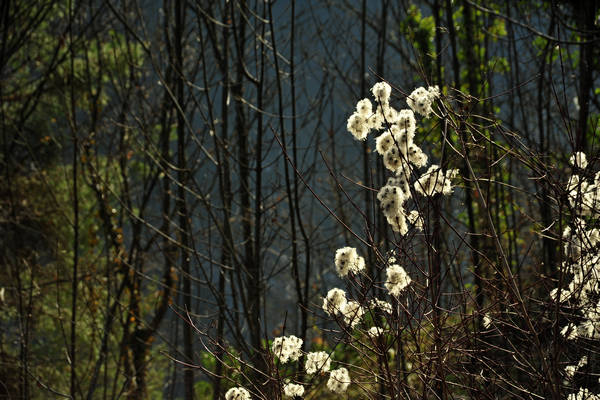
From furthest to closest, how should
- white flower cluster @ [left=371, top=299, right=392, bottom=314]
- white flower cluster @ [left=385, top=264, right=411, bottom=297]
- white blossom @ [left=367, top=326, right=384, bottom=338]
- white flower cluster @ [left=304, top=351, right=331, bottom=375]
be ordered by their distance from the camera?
white flower cluster @ [left=304, top=351, right=331, bottom=375], white flower cluster @ [left=385, top=264, right=411, bottom=297], white flower cluster @ [left=371, top=299, right=392, bottom=314], white blossom @ [left=367, top=326, right=384, bottom=338]

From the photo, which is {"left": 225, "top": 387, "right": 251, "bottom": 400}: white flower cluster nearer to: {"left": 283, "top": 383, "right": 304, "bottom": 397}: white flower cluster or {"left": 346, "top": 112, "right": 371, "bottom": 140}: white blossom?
{"left": 283, "top": 383, "right": 304, "bottom": 397}: white flower cluster

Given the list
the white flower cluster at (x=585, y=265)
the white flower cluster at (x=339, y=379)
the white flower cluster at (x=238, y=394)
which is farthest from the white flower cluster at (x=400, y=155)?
the white flower cluster at (x=238, y=394)

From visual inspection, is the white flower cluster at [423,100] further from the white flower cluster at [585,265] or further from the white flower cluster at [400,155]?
the white flower cluster at [585,265]

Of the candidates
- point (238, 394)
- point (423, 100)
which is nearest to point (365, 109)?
point (423, 100)

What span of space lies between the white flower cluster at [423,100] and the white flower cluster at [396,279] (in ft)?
1.53

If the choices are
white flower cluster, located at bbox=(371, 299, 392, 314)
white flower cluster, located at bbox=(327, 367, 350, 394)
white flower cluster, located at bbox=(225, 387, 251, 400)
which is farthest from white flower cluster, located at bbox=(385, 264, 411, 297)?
white flower cluster, located at bbox=(225, 387, 251, 400)

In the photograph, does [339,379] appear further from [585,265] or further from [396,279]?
[585,265]

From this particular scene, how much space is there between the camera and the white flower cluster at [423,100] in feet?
5.82

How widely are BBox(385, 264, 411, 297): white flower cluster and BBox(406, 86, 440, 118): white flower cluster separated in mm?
466

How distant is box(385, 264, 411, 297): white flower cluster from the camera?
5.91 ft

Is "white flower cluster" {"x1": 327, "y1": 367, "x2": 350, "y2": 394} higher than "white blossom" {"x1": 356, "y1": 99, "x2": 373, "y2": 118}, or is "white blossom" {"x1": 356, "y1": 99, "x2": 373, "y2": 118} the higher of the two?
"white blossom" {"x1": 356, "y1": 99, "x2": 373, "y2": 118}

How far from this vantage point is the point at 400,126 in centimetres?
183

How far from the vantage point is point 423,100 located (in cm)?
179

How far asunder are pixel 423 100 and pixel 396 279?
21.3 inches
